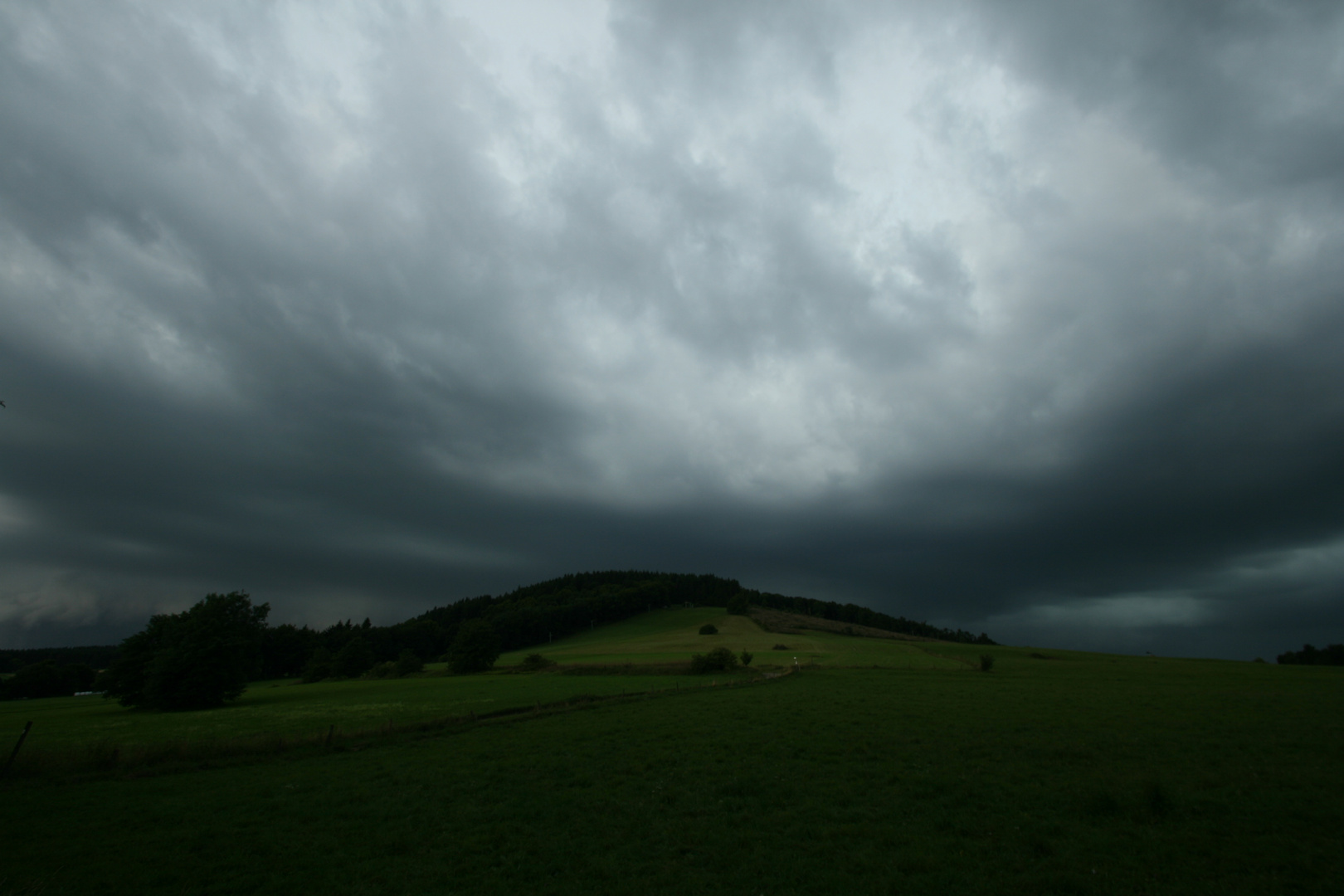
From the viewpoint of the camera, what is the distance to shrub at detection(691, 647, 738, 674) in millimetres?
68062

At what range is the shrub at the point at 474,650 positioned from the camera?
292 ft

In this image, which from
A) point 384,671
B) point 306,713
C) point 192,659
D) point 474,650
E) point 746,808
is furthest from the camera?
point 384,671

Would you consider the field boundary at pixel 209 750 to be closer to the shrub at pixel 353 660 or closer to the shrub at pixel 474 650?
the shrub at pixel 474 650

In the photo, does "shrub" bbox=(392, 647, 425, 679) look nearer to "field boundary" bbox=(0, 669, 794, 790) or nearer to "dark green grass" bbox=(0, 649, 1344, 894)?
"field boundary" bbox=(0, 669, 794, 790)

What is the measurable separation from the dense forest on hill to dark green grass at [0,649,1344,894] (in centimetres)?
7730

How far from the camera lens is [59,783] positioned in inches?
851

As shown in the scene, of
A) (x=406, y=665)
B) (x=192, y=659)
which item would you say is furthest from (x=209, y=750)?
(x=406, y=665)

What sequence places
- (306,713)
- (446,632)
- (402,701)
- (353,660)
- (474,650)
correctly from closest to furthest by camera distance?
(306,713)
(402,701)
(474,650)
(353,660)
(446,632)

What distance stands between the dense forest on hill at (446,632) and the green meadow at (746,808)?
7580 centimetres

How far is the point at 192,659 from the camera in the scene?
185 feet

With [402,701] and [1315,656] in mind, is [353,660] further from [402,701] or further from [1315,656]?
[1315,656]

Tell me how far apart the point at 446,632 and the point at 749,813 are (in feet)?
523

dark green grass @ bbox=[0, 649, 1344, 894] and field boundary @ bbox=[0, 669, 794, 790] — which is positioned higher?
dark green grass @ bbox=[0, 649, 1344, 894]

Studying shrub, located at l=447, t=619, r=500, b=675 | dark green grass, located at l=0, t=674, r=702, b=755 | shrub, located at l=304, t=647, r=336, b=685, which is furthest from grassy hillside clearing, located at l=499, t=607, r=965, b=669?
shrub, located at l=304, t=647, r=336, b=685
